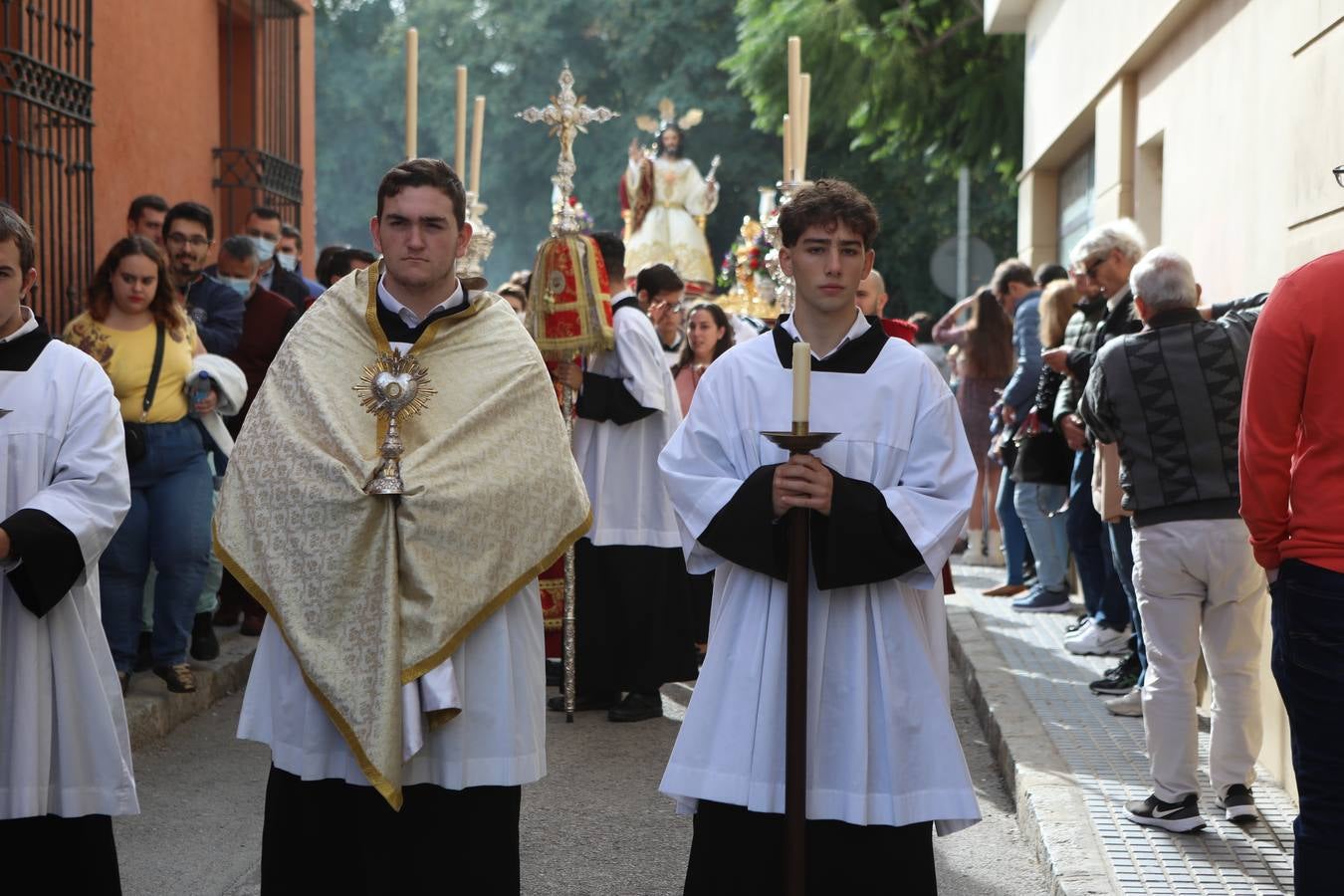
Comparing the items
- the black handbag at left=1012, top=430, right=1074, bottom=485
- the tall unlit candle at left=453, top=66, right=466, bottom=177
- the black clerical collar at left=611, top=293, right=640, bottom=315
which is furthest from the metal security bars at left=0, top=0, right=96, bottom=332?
the black handbag at left=1012, top=430, right=1074, bottom=485

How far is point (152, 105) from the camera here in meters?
11.6

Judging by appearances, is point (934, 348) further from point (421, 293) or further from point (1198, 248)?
point (421, 293)

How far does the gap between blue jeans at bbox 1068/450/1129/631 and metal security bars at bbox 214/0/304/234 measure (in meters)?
6.92

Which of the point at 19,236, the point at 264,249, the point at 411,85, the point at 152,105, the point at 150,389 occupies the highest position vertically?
the point at 152,105

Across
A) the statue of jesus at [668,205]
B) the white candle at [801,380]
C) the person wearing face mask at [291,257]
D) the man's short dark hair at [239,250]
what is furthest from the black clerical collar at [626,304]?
the statue of jesus at [668,205]

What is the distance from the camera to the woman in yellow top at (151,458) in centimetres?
742

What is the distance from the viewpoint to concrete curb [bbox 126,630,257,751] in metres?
7.31

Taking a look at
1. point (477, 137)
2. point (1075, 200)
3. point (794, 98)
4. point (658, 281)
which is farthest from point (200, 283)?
point (1075, 200)

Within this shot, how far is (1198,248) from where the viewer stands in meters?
8.93

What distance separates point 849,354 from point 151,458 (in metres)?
4.27

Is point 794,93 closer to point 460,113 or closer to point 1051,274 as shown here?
point 460,113

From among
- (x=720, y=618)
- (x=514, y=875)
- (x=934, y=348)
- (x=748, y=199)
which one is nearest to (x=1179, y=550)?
(x=720, y=618)

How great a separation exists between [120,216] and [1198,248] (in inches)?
257

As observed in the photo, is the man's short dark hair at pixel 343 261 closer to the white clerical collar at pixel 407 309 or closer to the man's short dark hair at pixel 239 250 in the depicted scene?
the man's short dark hair at pixel 239 250
